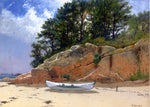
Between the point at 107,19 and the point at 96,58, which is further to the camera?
the point at 107,19

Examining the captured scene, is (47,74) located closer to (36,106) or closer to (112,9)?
(36,106)

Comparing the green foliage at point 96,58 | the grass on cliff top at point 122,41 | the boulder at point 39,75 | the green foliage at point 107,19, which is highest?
the green foliage at point 107,19

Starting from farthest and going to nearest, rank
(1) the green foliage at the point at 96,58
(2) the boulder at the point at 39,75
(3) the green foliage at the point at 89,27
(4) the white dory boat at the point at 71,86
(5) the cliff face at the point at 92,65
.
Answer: (1) the green foliage at the point at 96,58
(2) the boulder at the point at 39,75
(5) the cliff face at the point at 92,65
(3) the green foliage at the point at 89,27
(4) the white dory boat at the point at 71,86

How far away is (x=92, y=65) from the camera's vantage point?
6.93 meters

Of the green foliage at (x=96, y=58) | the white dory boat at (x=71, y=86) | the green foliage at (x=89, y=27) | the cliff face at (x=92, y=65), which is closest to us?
the white dory boat at (x=71, y=86)

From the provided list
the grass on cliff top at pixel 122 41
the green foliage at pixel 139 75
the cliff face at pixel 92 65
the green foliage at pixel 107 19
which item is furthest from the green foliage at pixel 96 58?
the green foliage at pixel 139 75

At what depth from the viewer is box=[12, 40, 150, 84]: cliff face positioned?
6.30 meters

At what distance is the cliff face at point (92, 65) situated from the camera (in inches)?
248

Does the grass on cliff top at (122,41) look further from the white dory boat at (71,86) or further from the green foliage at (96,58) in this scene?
the white dory boat at (71,86)

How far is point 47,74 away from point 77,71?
143 cm

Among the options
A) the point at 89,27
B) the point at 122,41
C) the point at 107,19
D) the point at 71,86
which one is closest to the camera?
the point at 71,86

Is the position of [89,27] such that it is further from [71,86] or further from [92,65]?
[71,86]

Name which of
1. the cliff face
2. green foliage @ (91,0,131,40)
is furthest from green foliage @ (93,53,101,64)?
green foliage @ (91,0,131,40)

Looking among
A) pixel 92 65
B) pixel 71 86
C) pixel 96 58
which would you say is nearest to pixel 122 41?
pixel 96 58
